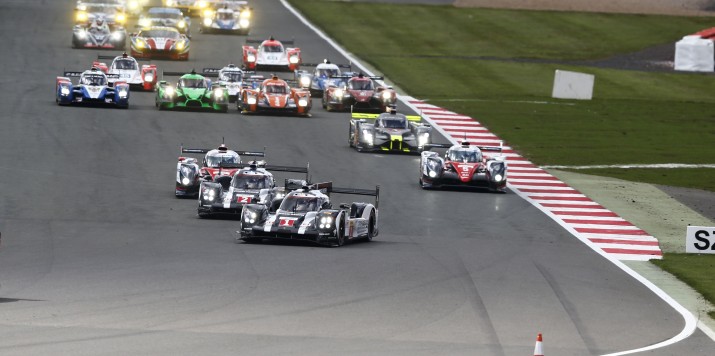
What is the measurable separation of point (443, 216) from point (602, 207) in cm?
582

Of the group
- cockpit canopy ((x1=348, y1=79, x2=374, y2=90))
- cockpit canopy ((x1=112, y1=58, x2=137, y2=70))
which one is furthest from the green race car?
cockpit canopy ((x1=348, y1=79, x2=374, y2=90))

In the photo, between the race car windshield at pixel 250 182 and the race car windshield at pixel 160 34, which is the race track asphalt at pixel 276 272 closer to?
the race car windshield at pixel 250 182

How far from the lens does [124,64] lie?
71.1 metres

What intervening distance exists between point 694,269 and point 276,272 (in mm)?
10409

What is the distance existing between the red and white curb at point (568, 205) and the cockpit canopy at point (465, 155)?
1896 mm

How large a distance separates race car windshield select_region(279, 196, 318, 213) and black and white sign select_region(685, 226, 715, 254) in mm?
9673

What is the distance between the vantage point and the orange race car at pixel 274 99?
65.9m

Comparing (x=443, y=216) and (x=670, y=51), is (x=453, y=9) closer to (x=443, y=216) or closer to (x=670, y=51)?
(x=670, y=51)

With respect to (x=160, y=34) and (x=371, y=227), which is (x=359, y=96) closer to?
(x=160, y=34)

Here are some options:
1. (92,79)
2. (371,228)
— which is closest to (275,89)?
(92,79)

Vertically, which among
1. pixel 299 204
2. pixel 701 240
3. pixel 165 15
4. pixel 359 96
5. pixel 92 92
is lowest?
pixel 701 240

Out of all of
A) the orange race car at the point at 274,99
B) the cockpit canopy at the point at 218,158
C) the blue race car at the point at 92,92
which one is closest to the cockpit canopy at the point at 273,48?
the orange race car at the point at 274,99

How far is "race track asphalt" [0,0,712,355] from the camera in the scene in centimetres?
2805

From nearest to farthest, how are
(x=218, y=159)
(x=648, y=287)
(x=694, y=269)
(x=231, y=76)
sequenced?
(x=648, y=287) → (x=694, y=269) → (x=218, y=159) → (x=231, y=76)
